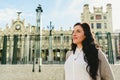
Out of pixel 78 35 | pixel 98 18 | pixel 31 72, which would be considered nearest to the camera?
pixel 78 35

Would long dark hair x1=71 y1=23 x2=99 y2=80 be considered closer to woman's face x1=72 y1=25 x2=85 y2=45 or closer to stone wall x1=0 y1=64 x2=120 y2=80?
woman's face x1=72 y1=25 x2=85 y2=45

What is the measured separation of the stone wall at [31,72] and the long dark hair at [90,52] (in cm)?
682

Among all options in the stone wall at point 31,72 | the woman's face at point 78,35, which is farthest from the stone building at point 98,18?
the woman's face at point 78,35

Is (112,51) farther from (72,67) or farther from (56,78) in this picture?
(72,67)

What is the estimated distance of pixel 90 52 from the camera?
6.39ft

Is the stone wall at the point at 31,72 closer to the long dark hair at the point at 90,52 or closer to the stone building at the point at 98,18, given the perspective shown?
the long dark hair at the point at 90,52

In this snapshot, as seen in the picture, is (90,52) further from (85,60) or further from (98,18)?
(98,18)

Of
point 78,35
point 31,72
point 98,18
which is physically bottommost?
point 31,72

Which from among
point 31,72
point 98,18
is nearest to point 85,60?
point 31,72

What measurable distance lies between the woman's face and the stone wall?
6786 mm

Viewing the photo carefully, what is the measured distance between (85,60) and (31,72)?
7.38 m

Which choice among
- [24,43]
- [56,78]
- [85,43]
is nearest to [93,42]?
[85,43]

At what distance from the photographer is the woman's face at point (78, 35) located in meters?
2.05

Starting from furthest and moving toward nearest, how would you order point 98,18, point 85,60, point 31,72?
point 98,18
point 31,72
point 85,60
